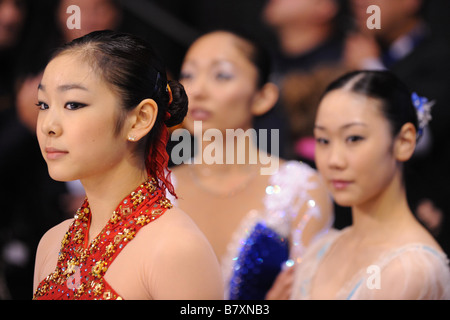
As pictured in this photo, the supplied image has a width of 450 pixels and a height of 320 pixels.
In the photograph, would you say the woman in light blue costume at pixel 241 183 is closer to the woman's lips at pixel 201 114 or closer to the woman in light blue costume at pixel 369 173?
the woman's lips at pixel 201 114

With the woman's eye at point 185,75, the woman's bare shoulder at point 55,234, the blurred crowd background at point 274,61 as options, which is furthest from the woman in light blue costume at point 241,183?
the woman's bare shoulder at point 55,234

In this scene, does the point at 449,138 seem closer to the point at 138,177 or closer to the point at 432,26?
the point at 432,26

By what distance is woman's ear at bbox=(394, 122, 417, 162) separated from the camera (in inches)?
82.2

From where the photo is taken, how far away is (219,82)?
2471mm

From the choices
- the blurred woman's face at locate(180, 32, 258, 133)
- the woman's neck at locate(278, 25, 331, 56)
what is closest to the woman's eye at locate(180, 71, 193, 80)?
the blurred woman's face at locate(180, 32, 258, 133)

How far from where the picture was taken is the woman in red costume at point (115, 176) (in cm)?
118

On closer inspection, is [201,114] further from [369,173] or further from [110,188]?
[110,188]

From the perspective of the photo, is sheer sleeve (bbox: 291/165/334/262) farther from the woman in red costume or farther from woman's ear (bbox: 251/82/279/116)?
the woman in red costume

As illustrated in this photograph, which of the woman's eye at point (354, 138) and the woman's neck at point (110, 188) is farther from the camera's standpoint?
the woman's eye at point (354, 138)

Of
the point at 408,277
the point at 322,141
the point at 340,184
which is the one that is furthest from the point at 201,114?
the point at 408,277

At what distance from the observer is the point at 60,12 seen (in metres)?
2.91

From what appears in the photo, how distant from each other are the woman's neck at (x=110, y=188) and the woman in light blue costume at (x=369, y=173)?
3.21ft

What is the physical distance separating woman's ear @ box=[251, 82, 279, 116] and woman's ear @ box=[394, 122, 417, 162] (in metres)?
0.68

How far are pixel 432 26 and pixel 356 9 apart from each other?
0.36 m
